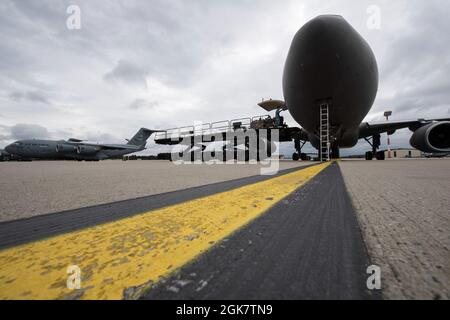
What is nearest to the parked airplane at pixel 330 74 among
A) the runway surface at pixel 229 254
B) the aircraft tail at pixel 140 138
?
the runway surface at pixel 229 254

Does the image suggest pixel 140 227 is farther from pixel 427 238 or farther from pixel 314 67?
pixel 314 67

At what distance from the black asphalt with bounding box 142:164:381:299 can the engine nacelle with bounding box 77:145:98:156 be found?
1082 inches

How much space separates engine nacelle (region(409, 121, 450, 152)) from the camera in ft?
30.2

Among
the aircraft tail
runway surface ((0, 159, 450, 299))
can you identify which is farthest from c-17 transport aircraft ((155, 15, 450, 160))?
the aircraft tail

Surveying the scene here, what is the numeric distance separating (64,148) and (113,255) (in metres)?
26.9

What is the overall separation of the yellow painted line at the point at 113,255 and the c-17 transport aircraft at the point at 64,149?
26.5 metres

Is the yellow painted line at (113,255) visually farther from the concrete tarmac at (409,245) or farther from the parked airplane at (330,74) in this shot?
the parked airplane at (330,74)

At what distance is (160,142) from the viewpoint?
2114 cm

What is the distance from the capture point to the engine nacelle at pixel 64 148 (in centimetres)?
2125

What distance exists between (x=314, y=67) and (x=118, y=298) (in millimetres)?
5850

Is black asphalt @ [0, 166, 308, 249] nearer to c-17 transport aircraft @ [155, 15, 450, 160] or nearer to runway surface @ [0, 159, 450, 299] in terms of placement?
runway surface @ [0, 159, 450, 299]

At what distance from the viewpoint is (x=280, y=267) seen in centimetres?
55

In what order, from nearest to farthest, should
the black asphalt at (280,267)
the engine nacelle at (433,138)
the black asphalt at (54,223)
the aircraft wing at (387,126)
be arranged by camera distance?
the black asphalt at (280,267)
the black asphalt at (54,223)
the engine nacelle at (433,138)
the aircraft wing at (387,126)
